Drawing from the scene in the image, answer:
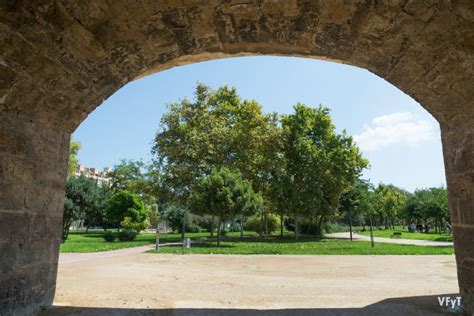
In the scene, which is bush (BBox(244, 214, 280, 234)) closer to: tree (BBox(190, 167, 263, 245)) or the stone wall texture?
tree (BBox(190, 167, 263, 245))

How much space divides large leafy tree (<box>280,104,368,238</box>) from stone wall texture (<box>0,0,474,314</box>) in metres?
21.8

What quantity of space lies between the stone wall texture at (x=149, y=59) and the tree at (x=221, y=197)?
14.1 m

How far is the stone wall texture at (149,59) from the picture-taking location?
9.12 feet

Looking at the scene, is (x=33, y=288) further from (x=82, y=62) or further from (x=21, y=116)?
(x=82, y=62)

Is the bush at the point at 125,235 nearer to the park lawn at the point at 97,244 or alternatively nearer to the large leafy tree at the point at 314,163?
the park lawn at the point at 97,244

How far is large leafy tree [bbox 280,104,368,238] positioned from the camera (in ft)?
82.8

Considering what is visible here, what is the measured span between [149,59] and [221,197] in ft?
47.7

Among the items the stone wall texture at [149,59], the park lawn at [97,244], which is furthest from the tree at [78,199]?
the stone wall texture at [149,59]

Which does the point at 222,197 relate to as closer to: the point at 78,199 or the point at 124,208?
the point at 78,199

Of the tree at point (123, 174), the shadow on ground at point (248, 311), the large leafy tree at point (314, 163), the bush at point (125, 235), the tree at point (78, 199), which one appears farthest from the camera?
the tree at point (123, 174)

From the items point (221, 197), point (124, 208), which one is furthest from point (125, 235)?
point (124, 208)

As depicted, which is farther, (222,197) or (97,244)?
(97,244)

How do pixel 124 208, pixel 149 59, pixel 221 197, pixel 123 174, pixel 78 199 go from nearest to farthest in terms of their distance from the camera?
pixel 149 59, pixel 221 197, pixel 78 199, pixel 124 208, pixel 123 174

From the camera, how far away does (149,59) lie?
3.62 meters
